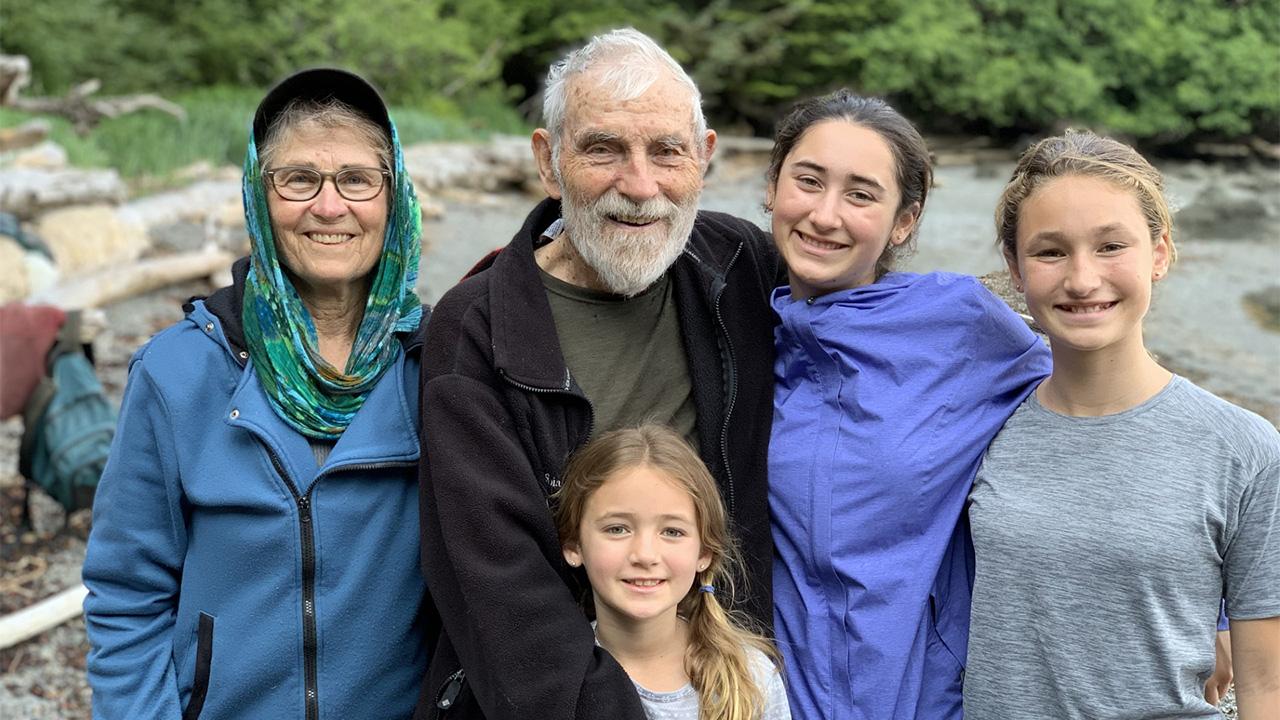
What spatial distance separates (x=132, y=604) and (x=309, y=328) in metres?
0.62

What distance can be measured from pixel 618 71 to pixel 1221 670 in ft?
5.37

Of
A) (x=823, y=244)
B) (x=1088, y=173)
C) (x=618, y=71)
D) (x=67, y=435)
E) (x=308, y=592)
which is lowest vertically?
(x=67, y=435)

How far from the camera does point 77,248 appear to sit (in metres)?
9.28

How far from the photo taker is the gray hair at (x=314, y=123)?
2.21 metres

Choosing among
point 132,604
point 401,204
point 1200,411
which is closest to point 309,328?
point 401,204

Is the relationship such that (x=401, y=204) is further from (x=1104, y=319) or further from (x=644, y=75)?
(x=1104, y=319)

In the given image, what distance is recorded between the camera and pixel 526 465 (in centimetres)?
208

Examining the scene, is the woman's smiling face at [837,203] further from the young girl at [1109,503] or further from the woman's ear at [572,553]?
the woman's ear at [572,553]

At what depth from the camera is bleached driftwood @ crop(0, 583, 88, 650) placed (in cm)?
454

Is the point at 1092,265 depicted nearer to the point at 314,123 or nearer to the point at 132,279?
the point at 314,123

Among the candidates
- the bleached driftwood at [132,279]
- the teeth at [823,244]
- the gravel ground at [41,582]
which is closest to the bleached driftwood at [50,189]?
the bleached driftwood at [132,279]

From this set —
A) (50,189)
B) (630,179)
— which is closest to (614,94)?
(630,179)

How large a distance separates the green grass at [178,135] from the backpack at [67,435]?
681 cm

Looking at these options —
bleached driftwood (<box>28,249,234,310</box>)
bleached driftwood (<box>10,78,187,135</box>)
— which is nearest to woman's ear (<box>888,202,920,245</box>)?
bleached driftwood (<box>28,249,234,310</box>)
